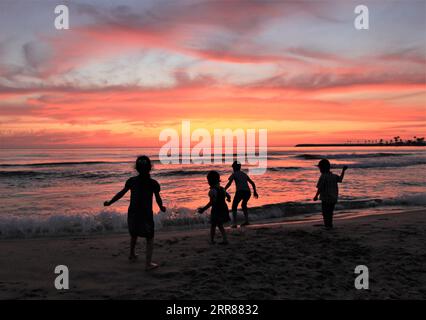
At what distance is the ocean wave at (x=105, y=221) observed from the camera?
10086mm

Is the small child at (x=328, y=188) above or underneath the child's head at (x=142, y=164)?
underneath

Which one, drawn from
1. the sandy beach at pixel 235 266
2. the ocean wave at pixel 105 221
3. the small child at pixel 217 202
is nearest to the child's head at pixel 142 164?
the sandy beach at pixel 235 266

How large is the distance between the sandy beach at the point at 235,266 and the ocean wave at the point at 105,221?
3.84ft

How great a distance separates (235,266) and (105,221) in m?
6.14

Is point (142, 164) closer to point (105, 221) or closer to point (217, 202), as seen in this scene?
point (217, 202)

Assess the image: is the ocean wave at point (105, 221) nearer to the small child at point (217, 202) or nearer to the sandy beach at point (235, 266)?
the sandy beach at point (235, 266)

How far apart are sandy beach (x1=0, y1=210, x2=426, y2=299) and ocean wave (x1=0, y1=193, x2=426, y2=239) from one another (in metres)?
1.17

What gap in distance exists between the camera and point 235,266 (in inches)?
243

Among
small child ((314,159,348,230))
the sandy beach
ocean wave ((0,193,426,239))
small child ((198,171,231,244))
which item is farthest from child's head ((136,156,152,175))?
small child ((314,159,348,230))

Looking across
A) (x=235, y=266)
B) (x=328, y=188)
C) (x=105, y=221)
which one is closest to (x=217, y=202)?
(x=235, y=266)

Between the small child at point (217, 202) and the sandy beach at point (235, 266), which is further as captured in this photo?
the small child at point (217, 202)

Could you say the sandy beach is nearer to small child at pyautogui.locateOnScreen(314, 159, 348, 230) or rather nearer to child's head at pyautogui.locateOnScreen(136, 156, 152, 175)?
small child at pyautogui.locateOnScreen(314, 159, 348, 230)

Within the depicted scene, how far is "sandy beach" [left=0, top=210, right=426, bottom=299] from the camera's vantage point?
16.6 ft

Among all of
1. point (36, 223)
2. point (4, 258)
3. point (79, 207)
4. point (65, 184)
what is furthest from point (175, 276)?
point (65, 184)
